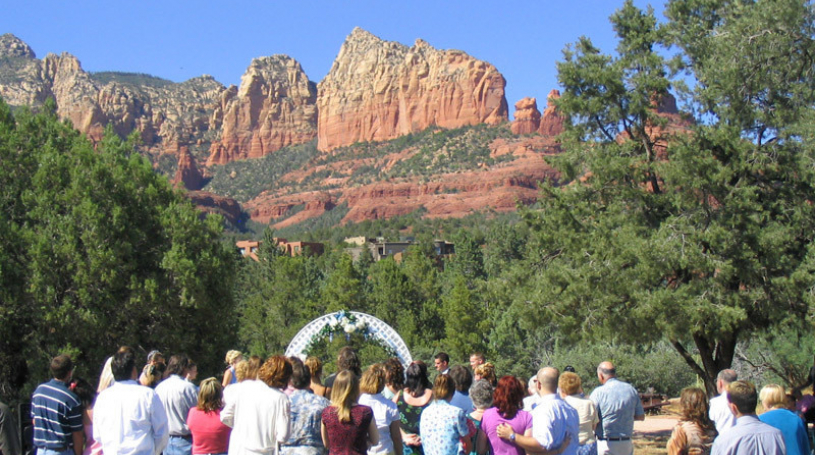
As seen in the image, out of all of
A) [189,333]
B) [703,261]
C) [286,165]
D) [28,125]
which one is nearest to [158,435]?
[703,261]

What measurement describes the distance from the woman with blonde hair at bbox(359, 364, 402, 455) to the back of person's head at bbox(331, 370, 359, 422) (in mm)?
510

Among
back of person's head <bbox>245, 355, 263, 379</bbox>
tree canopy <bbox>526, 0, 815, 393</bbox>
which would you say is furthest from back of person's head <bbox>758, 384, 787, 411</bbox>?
tree canopy <bbox>526, 0, 815, 393</bbox>

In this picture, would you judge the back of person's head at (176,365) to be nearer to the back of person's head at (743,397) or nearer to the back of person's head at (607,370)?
the back of person's head at (607,370)

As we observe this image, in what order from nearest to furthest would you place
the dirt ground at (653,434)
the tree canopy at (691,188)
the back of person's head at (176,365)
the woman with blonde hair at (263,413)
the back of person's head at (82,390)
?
the woman with blonde hair at (263,413) < the back of person's head at (82,390) < the back of person's head at (176,365) < the tree canopy at (691,188) < the dirt ground at (653,434)

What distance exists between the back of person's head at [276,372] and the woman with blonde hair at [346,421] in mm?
437

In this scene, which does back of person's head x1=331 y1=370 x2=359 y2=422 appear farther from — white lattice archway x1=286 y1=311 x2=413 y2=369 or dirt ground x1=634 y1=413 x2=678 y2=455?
white lattice archway x1=286 y1=311 x2=413 y2=369

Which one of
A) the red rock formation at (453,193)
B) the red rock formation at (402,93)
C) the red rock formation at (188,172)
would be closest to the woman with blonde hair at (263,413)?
the red rock formation at (453,193)

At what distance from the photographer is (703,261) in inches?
496

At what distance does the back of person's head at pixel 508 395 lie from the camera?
241 inches

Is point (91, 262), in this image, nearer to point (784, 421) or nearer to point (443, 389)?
point (443, 389)

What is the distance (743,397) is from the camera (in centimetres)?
504

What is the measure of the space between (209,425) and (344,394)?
1.54 meters

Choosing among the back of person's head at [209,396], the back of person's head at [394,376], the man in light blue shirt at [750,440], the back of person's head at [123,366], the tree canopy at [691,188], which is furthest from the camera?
the tree canopy at [691,188]

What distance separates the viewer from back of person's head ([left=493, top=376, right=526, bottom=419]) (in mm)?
6129
